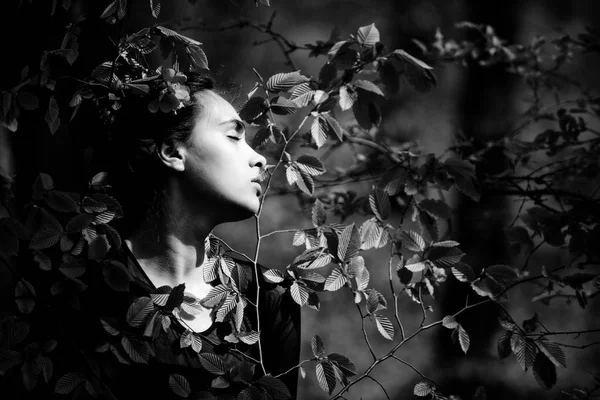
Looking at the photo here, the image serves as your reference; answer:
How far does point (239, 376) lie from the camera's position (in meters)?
1.17

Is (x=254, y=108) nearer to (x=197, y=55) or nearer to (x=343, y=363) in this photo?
(x=197, y=55)

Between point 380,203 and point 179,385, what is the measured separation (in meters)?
0.50

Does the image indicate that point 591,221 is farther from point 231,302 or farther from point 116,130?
point 116,130

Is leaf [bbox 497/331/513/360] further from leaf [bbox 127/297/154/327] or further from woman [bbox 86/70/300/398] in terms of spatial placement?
leaf [bbox 127/297/154/327]

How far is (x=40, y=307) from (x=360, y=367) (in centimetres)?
413

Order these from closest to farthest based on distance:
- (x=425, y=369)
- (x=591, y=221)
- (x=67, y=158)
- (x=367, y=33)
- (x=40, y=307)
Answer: (x=40, y=307), (x=367, y=33), (x=591, y=221), (x=67, y=158), (x=425, y=369)

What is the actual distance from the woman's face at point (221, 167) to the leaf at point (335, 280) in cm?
21

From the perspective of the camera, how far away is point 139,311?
1.11m

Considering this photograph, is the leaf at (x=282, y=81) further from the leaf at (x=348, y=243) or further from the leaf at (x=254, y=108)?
the leaf at (x=348, y=243)

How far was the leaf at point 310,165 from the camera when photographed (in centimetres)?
130

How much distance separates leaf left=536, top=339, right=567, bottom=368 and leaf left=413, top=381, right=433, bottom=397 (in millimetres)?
218

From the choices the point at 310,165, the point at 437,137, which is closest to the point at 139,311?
the point at 310,165

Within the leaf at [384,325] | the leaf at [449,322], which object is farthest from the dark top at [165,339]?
the leaf at [449,322]

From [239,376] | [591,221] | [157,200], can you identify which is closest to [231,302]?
[239,376]
